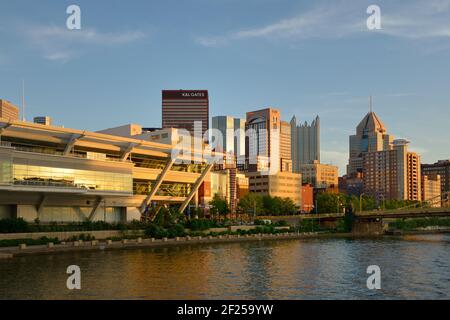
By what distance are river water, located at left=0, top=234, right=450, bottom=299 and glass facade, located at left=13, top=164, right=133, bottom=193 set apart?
71.3 ft

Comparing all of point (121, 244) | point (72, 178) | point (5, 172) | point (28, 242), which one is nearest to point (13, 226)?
point (28, 242)

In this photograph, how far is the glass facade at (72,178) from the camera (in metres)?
87.4

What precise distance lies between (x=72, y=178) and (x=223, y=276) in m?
51.9

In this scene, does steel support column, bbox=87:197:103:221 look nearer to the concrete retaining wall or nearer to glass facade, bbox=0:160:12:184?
the concrete retaining wall

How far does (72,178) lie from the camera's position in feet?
310

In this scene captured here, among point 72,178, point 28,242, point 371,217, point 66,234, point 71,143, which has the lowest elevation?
point 371,217

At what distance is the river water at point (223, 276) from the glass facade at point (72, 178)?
2172 centimetres

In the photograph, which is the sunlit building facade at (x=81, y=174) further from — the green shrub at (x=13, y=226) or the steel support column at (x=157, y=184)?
the green shrub at (x=13, y=226)

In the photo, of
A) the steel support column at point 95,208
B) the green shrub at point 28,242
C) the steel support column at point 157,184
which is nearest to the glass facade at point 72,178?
the steel support column at point 95,208

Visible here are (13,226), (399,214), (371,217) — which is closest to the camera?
(13,226)

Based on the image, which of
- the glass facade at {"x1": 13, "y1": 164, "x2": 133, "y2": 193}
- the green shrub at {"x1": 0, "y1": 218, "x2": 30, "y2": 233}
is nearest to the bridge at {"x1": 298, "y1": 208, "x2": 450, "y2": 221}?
the glass facade at {"x1": 13, "y1": 164, "x2": 133, "y2": 193}

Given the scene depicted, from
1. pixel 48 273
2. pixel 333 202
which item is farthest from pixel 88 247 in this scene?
pixel 333 202

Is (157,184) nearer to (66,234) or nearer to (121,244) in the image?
(121,244)
